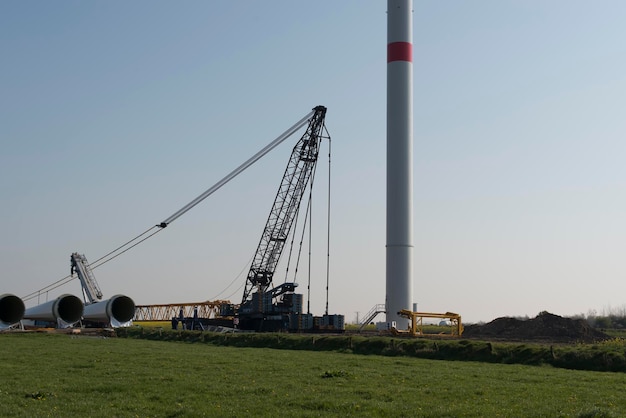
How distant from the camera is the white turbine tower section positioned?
67.1 m

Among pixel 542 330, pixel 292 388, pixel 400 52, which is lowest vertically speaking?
pixel 292 388

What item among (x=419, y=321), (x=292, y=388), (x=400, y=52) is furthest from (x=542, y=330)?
(x=292, y=388)

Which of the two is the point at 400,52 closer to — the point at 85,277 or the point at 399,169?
the point at 399,169

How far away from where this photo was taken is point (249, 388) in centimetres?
2356

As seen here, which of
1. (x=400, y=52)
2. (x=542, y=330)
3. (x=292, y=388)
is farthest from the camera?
(x=400, y=52)

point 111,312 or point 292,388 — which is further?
point 111,312

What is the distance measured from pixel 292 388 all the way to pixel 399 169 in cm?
4498

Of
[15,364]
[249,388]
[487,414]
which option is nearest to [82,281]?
[15,364]

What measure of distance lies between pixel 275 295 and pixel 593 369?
164 ft

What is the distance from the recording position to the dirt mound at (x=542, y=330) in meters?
63.3

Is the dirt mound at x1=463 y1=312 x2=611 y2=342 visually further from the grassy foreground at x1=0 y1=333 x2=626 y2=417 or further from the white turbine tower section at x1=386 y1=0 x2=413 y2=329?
the grassy foreground at x1=0 y1=333 x2=626 y2=417

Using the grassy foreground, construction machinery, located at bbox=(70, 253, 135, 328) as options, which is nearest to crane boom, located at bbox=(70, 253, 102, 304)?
construction machinery, located at bbox=(70, 253, 135, 328)

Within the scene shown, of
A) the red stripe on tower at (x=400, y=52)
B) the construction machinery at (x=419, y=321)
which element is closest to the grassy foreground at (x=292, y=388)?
the construction machinery at (x=419, y=321)

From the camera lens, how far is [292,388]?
78.5 ft
